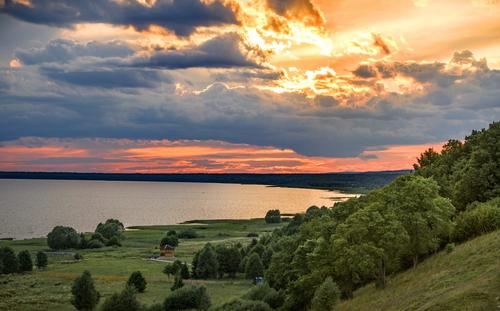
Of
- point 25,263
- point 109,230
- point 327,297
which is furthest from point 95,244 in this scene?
point 327,297

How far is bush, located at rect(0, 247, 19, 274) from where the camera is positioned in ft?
384

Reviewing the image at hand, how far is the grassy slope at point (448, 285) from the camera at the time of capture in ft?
114

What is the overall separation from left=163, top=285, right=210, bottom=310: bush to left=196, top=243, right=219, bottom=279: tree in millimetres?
34090

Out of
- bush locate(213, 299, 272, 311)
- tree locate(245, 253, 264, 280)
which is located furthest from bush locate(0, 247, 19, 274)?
bush locate(213, 299, 272, 311)

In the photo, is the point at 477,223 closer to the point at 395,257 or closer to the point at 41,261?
the point at 395,257

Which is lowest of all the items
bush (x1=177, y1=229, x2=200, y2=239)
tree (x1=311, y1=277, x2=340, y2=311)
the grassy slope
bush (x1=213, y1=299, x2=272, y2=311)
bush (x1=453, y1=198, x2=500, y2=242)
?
bush (x1=177, y1=229, x2=200, y2=239)

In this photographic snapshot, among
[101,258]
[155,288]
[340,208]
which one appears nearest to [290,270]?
[340,208]

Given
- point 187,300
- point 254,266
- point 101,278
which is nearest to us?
point 187,300

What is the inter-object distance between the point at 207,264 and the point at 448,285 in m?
76.1

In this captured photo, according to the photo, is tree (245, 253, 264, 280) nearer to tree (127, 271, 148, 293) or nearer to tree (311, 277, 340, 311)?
tree (127, 271, 148, 293)

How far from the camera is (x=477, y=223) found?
59125 millimetres

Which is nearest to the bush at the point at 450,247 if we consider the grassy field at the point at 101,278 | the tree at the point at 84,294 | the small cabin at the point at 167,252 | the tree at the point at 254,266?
→ the grassy field at the point at 101,278

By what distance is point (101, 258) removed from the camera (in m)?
142

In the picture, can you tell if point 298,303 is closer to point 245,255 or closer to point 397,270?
point 397,270
